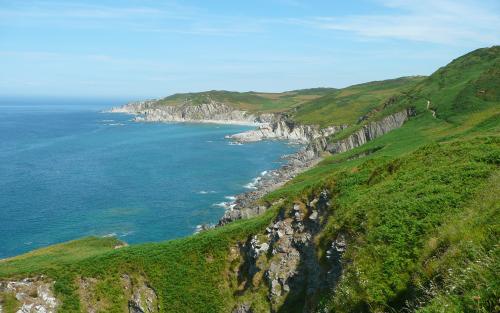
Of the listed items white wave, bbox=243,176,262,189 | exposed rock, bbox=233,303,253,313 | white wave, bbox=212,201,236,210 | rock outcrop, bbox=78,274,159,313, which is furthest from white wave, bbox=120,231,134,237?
exposed rock, bbox=233,303,253,313

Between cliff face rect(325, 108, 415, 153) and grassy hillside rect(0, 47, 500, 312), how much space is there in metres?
57.2

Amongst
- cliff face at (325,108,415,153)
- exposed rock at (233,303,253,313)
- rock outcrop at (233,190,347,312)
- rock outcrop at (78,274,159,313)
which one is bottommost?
exposed rock at (233,303,253,313)

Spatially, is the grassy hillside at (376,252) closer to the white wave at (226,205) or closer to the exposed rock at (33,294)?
the exposed rock at (33,294)

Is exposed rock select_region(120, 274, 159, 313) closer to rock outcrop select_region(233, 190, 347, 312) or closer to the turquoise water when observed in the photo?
rock outcrop select_region(233, 190, 347, 312)

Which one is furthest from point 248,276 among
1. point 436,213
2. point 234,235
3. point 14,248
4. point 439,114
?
point 439,114

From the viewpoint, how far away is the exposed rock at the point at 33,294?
36.2 meters

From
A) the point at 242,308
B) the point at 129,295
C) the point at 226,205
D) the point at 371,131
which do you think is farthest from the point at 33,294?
the point at 371,131

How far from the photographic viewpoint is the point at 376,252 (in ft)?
65.3

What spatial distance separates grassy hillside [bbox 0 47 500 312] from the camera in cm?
1396

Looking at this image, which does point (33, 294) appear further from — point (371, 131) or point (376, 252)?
point (371, 131)

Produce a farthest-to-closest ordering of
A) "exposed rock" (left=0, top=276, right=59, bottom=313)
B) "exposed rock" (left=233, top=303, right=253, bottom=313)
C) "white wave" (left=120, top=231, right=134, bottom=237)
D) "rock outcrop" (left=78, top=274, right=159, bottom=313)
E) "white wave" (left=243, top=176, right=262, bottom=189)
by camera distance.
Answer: "white wave" (left=243, top=176, right=262, bottom=189) → "white wave" (left=120, top=231, right=134, bottom=237) → "rock outcrop" (left=78, top=274, right=159, bottom=313) → "exposed rock" (left=233, top=303, right=253, bottom=313) → "exposed rock" (left=0, top=276, right=59, bottom=313)

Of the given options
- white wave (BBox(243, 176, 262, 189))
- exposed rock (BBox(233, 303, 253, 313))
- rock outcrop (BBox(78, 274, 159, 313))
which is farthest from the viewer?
white wave (BBox(243, 176, 262, 189))

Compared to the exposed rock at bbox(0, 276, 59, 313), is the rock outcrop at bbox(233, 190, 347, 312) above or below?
above

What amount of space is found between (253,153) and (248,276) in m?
123
